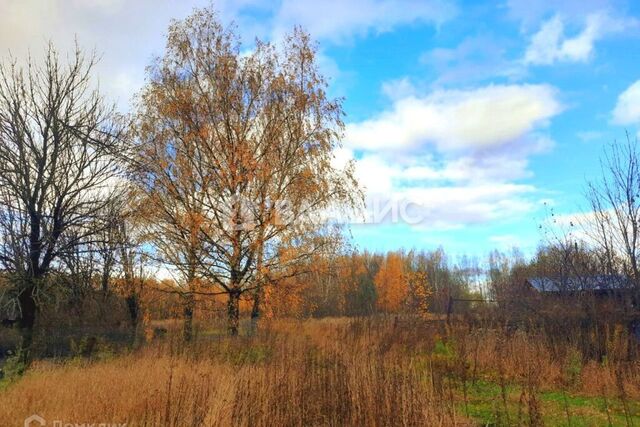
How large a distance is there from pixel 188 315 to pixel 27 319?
435cm

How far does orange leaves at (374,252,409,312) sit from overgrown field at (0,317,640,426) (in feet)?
145

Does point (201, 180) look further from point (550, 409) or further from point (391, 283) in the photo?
point (391, 283)

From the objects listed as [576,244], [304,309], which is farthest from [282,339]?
[576,244]

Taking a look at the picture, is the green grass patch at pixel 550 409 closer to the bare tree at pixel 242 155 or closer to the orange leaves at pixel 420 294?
the bare tree at pixel 242 155

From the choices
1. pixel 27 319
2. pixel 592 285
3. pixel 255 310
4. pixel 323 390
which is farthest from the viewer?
pixel 592 285

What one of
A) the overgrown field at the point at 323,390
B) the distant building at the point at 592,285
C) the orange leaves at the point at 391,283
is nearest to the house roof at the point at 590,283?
the distant building at the point at 592,285

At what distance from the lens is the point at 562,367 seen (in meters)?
10.5

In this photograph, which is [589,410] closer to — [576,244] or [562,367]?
[562,367]

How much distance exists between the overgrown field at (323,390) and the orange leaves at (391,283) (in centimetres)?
4432

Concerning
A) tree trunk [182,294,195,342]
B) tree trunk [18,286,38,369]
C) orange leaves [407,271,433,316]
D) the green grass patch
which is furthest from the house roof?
tree trunk [18,286,38,369]

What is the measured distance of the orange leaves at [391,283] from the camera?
185 ft

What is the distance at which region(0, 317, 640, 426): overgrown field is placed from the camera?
5.36 metres

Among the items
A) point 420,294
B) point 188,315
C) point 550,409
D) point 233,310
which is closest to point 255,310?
point 233,310

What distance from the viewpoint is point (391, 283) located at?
6291 cm
